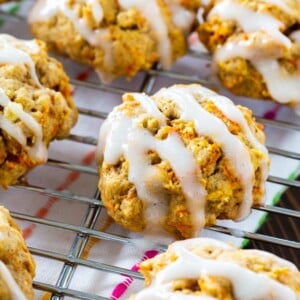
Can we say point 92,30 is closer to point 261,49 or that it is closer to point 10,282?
point 261,49

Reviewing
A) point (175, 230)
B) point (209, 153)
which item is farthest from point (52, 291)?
point (209, 153)

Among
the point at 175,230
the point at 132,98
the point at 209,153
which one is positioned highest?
the point at 132,98

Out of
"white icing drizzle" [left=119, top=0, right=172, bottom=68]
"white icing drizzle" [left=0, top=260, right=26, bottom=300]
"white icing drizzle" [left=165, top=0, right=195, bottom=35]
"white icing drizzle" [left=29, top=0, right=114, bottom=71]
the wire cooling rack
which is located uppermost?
"white icing drizzle" [left=165, top=0, right=195, bottom=35]

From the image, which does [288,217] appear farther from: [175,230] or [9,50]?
[9,50]

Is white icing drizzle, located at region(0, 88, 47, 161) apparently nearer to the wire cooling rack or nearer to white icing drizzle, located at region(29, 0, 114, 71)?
the wire cooling rack

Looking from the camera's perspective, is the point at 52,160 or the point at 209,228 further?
the point at 52,160

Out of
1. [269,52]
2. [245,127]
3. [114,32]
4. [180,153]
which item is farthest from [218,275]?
[114,32]

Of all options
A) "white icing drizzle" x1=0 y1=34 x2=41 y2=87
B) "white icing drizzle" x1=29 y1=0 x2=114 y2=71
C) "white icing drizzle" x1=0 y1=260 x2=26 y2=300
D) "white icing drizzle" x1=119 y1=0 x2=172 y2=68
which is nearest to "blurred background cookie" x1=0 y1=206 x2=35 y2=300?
"white icing drizzle" x1=0 y1=260 x2=26 y2=300
